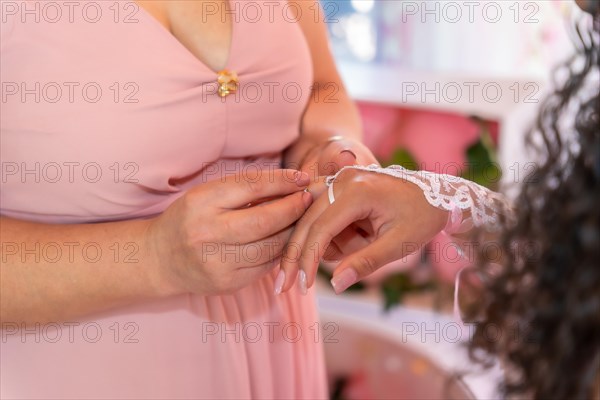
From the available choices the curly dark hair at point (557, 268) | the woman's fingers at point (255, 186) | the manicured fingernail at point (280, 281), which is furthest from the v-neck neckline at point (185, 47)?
the curly dark hair at point (557, 268)

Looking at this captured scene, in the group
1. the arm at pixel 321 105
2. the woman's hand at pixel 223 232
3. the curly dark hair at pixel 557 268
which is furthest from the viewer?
the arm at pixel 321 105

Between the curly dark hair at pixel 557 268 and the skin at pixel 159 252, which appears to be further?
the skin at pixel 159 252

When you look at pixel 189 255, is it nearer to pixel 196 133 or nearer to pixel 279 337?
pixel 196 133

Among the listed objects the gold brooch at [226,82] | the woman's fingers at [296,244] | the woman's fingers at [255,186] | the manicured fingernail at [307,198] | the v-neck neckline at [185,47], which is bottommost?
the woman's fingers at [296,244]

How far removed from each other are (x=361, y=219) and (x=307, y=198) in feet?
0.25

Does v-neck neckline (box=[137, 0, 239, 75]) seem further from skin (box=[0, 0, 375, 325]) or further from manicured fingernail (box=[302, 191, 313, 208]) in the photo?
manicured fingernail (box=[302, 191, 313, 208])

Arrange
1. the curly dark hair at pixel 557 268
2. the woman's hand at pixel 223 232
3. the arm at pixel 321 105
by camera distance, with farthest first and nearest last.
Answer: the arm at pixel 321 105 → the woman's hand at pixel 223 232 → the curly dark hair at pixel 557 268

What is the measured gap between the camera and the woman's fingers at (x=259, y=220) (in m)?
0.90

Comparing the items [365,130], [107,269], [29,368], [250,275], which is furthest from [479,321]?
[365,130]

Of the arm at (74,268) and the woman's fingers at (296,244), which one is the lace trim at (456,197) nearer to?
the woman's fingers at (296,244)

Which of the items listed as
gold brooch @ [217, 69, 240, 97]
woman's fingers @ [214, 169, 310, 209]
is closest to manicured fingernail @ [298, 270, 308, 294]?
woman's fingers @ [214, 169, 310, 209]

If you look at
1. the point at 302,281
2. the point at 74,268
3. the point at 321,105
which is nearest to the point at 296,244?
the point at 302,281

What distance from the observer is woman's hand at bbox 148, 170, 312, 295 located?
902mm

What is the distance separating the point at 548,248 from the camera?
535mm
